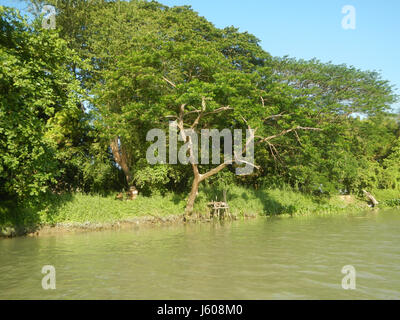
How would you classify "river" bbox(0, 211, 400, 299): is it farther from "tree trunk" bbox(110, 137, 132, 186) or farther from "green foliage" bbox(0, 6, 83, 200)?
"tree trunk" bbox(110, 137, 132, 186)

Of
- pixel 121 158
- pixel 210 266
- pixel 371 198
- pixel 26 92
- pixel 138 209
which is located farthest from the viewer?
pixel 371 198

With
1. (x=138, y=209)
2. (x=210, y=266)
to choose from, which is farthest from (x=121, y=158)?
(x=210, y=266)

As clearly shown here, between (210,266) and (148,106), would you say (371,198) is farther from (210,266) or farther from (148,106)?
(210,266)

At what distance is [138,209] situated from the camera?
15898mm

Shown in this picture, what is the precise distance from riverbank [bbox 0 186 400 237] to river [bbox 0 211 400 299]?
90.1 inches

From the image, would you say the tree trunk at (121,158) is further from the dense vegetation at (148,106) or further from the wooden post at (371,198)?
the wooden post at (371,198)

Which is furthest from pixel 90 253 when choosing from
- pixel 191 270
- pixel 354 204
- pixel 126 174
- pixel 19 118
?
pixel 354 204

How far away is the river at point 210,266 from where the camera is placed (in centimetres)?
521

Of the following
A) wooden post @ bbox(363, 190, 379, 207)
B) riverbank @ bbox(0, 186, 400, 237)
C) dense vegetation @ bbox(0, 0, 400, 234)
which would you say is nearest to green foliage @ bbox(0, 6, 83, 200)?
dense vegetation @ bbox(0, 0, 400, 234)

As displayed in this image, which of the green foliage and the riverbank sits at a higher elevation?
the green foliage

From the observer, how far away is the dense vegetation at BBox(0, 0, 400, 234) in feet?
39.0

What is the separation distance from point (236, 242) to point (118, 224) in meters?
6.93

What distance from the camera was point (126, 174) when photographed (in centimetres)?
1869

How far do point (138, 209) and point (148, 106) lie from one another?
198 inches
